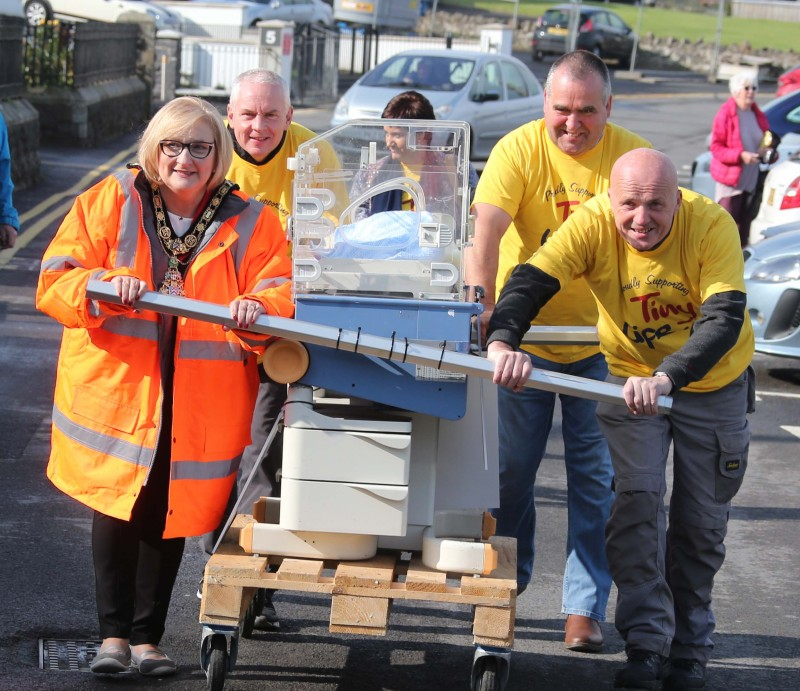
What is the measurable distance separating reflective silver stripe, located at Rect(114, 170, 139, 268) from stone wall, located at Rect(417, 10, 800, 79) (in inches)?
1867

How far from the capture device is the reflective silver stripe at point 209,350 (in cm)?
423

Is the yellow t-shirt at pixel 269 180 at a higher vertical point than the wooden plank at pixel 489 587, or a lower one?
higher

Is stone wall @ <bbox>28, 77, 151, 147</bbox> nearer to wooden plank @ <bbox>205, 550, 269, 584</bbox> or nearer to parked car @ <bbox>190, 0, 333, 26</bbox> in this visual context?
parked car @ <bbox>190, 0, 333, 26</bbox>

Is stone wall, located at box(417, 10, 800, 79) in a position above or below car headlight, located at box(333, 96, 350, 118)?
above

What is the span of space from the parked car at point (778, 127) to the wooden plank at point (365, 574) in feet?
40.4

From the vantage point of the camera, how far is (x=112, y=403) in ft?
13.8

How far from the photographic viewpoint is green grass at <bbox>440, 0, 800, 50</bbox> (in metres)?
58.1

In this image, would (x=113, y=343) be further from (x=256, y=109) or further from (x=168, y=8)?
(x=168, y=8)

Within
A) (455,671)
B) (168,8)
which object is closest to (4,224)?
(455,671)

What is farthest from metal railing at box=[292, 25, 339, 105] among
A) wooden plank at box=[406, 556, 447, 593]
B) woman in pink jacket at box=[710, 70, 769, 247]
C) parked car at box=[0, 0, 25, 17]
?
wooden plank at box=[406, 556, 447, 593]

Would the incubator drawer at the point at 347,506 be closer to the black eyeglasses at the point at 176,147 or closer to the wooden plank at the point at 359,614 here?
the wooden plank at the point at 359,614

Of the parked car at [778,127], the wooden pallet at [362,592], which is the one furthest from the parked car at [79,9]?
the wooden pallet at [362,592]

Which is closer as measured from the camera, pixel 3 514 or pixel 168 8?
pixel 3 514

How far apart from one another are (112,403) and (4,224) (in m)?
3.18
